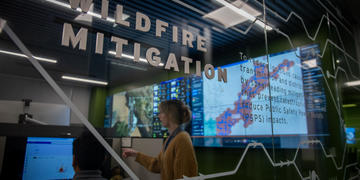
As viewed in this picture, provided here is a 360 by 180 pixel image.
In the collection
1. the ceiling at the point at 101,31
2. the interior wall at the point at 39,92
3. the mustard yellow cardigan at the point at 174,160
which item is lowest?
the mustard yellow cardigan at the point at 174,160

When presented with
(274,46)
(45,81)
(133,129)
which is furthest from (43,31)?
(274,46)

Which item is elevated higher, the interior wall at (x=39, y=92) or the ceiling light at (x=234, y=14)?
the ceiling light at (x=234, y=14)

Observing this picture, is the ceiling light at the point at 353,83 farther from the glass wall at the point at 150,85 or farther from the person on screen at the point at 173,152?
the person on screen at the point at 173,152

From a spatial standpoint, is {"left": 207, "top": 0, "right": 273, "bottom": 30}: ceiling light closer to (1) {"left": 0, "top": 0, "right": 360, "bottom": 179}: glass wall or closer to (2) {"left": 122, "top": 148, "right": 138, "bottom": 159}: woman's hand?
(1) {"left": 0, "top": 0, "right": 360, "bottom": 179}: glass wall

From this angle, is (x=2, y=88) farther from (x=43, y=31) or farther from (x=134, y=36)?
(x=134, y=36)

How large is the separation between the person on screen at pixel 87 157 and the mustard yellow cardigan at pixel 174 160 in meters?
0.15

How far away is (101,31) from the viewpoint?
0.88 metres

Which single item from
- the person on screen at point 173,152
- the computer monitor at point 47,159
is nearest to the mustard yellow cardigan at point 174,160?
the person on screen at point 173,152

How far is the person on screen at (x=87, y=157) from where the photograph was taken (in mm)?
791

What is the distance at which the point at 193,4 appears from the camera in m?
1.27

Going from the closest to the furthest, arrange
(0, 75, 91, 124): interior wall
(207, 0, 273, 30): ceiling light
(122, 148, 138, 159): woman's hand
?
(0, 75, 91, 124): interior wall
(122, 148, 138, 159): woman's hand
(207, 0, 273, 30): ceiling light

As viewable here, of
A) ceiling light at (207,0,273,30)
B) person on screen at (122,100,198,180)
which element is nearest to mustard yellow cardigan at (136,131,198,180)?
person on screen at (122,100,198,180)

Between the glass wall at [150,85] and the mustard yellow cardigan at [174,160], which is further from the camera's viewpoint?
the mustard yellow cardigan at [174,160]

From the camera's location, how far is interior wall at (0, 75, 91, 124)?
70 centimetres
